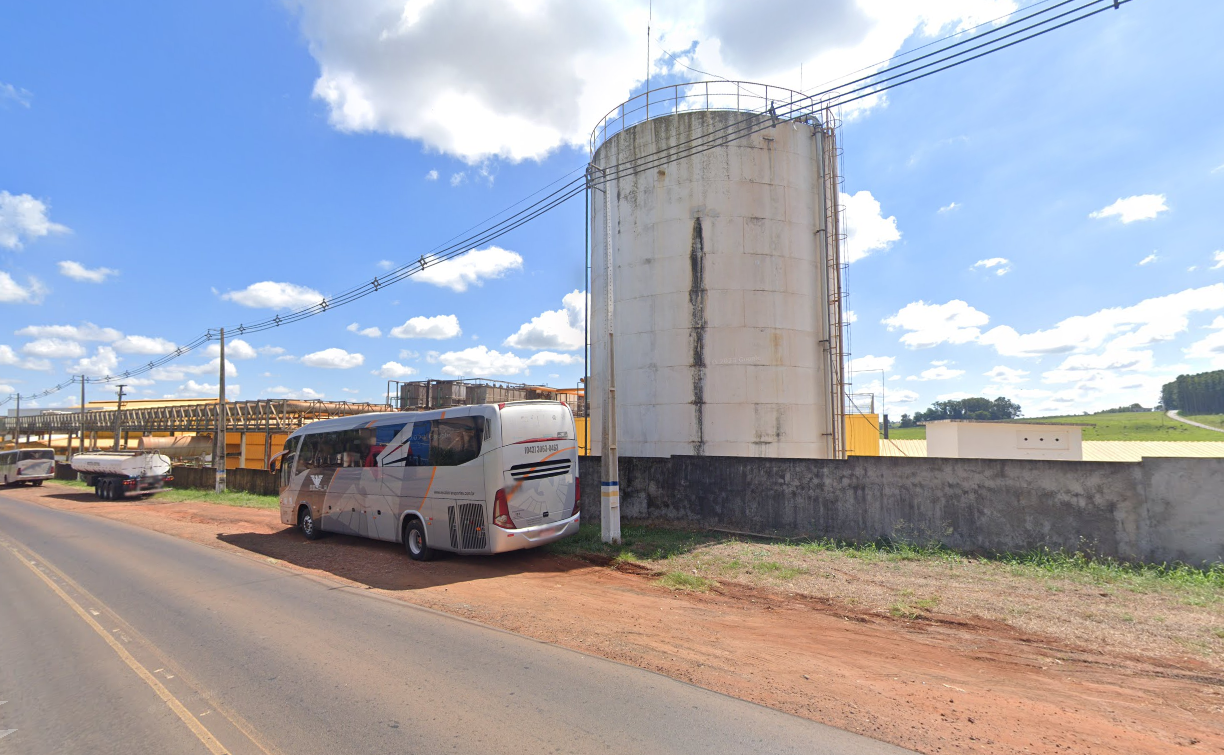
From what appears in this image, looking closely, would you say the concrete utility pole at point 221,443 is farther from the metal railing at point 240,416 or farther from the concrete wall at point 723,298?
the concrete wall at point 723,298

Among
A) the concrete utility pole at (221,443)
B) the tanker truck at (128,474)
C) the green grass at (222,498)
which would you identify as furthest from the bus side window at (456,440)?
the tanker truck at (128,474)

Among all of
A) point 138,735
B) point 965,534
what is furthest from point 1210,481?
point 138,735

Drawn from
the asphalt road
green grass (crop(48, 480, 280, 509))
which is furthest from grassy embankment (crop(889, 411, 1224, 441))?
the asphalt road

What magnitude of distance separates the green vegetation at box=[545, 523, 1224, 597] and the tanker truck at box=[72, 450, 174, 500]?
26760mm

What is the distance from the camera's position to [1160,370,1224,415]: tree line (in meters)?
61.8

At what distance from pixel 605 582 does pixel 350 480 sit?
7.39 m

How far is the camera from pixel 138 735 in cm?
511

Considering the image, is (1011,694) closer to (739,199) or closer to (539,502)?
(539,502)

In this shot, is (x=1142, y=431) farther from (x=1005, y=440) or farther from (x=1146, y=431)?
(x=1005, y=440)

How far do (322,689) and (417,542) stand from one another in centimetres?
724

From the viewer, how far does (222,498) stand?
28906 mm

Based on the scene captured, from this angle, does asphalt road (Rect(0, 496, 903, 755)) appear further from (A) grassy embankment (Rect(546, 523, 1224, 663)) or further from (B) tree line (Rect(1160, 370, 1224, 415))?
(B) tree line (Rect(1160, 370, 1224, 415))

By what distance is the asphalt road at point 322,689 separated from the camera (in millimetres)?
4867

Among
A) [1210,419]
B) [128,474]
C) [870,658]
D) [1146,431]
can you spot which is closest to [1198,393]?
[1210,419]
